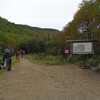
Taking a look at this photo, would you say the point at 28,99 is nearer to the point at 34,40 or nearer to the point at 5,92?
the point at 5,92

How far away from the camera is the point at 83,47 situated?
11.9m

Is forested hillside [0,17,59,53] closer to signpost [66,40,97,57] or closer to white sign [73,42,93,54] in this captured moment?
signpost [66,40,97,57]

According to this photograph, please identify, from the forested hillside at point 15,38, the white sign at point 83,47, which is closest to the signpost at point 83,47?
the white sign at point 83,47

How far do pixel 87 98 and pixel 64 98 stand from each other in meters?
0.78

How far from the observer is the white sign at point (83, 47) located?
11.8 meters

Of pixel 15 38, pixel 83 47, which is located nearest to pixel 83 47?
pixel 83 47

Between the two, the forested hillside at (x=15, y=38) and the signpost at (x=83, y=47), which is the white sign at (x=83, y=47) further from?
the forested hillside at (x=15, y=38)

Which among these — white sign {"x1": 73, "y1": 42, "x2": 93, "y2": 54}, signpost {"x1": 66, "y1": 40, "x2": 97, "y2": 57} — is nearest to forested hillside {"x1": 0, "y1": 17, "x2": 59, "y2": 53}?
signpost {"x1": 66, "y1": 40, "x2": 97, "y2": 57}

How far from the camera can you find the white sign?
11781 millimetres

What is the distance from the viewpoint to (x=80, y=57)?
1384 cm

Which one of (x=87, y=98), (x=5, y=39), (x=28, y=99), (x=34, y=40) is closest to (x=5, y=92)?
(x=28, y=99)

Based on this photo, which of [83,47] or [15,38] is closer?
[83,47]

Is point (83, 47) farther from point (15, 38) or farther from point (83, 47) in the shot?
point (15, 38)

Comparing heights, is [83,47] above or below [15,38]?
below
